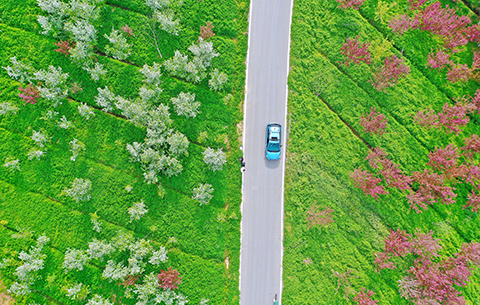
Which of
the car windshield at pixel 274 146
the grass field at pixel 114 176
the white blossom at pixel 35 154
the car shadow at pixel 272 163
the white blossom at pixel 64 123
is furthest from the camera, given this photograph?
the car shadow at pixel 272 163

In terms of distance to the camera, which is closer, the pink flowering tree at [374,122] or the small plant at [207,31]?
the small plant at [207,31]

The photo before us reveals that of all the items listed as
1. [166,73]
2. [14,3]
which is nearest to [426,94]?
[166,73]

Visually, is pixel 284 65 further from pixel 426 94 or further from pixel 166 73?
pixel 426 94

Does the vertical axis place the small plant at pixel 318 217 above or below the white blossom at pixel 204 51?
below

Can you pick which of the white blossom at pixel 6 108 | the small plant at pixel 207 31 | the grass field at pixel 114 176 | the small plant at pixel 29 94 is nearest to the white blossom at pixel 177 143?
the grass field at pixel 114 176

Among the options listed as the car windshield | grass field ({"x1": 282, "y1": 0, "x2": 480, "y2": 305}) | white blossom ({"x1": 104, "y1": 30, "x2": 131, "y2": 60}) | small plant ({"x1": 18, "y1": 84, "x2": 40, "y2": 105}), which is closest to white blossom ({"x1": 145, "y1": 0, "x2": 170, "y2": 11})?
white blossom ({"x1": 104, "y1": 30, "x2": 131, "y2": 60})

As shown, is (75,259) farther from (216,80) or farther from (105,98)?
(216,80)

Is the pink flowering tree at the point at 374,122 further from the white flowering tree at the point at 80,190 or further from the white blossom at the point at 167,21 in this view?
the white flowering tree at the point at 80,190
